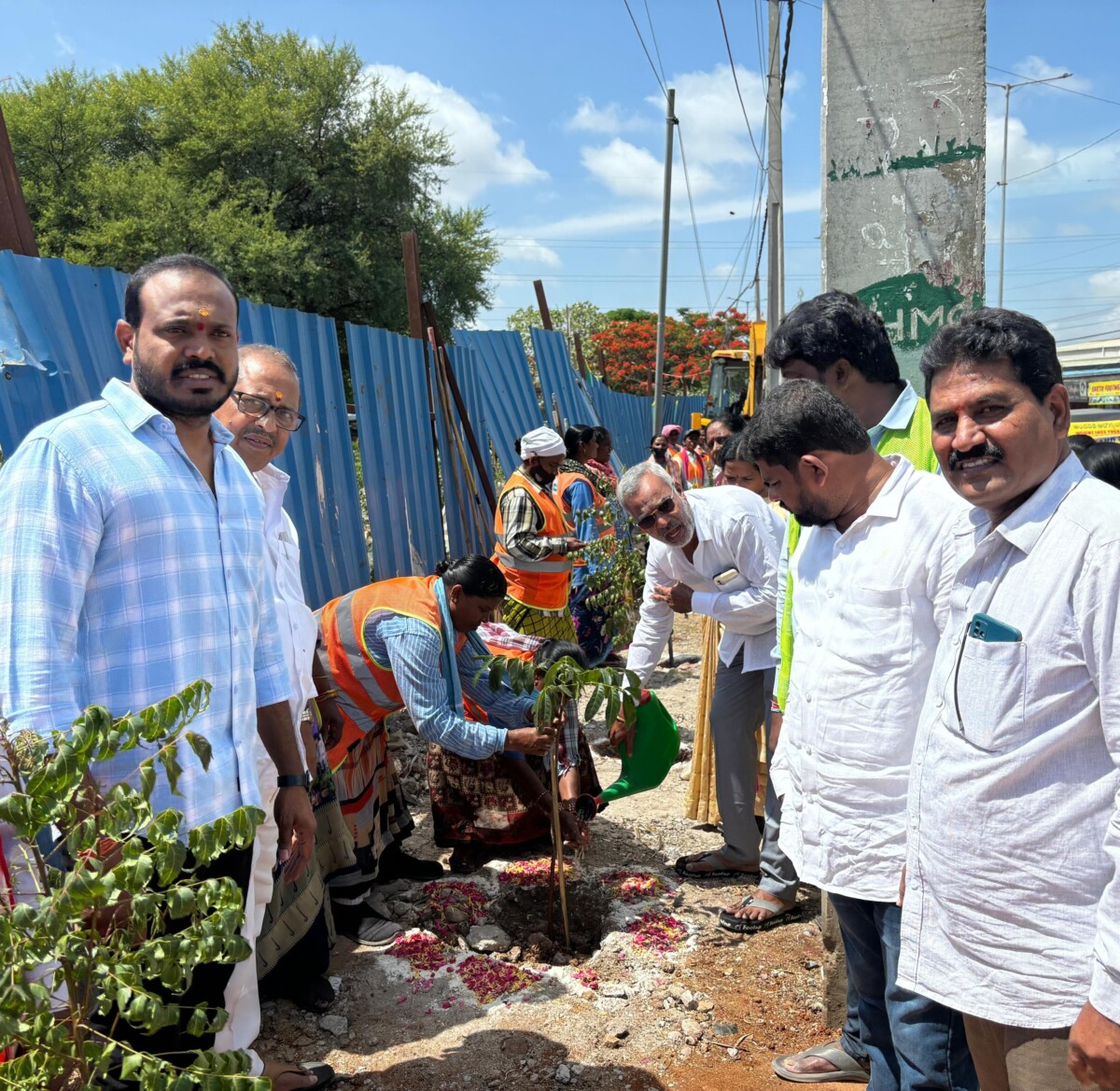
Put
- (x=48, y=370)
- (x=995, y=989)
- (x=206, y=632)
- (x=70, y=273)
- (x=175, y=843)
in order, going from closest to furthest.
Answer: (x=175, y=843) < (x=995, y=989) < (x=206, y=632) < (x=48, y=370) < (x=70, y=273)

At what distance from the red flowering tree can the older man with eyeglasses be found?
3069 cm

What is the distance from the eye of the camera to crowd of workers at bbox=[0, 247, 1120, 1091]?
5.17 ft

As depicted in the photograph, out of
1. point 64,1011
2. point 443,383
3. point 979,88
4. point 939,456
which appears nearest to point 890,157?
point 979,88

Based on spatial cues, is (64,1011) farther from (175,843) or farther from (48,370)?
(48,370)

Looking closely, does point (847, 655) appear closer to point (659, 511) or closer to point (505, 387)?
point (659, 511)

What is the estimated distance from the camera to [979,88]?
10.6 feet

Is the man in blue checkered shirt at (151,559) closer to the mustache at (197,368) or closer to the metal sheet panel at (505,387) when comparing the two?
the mustache at (197,368)

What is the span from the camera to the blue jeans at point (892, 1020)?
208 cm

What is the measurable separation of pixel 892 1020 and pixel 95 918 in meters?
1.66

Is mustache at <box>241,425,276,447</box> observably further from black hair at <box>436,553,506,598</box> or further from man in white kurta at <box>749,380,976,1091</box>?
man in white kurta at <box>749,380,976,1091</box>

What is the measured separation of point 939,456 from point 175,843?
142 centimetres

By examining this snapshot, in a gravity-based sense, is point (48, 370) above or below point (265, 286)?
below

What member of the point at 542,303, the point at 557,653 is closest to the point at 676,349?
the point at 542,303

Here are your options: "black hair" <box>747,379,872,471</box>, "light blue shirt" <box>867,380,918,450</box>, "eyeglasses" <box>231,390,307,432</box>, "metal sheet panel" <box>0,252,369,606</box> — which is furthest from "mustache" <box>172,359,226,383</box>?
"light blue shirt" <box>867,380,918,450</box>
